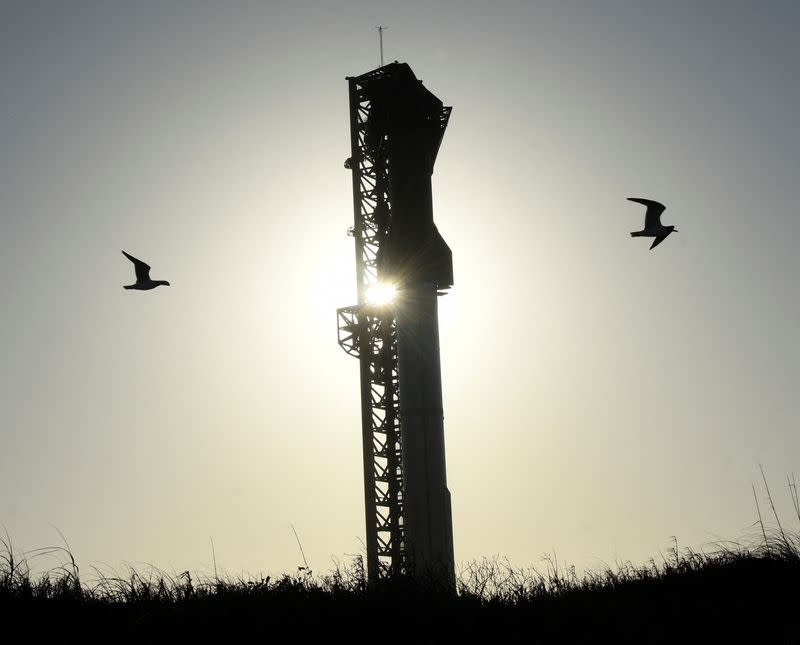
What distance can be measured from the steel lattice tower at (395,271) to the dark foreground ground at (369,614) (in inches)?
830

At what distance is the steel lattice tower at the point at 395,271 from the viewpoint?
3259cm

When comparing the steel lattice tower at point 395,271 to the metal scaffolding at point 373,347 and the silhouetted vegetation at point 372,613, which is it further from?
the silhouetted vegetation at point 372,613

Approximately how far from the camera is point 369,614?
9242 millimetres

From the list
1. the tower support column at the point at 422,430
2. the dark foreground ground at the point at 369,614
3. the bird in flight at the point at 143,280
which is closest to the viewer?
the dark foreground ground at the point at 369,614

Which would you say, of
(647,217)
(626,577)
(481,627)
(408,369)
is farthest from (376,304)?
(481,627)

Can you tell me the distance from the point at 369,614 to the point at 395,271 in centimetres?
2615

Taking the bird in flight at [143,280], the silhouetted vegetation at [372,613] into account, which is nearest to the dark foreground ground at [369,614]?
the silhouetted vegetation at [372,613]

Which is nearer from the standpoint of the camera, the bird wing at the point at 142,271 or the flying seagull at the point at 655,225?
the bird wing at the point at 142,271

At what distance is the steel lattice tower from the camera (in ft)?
107

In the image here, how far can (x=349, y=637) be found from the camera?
336 inches

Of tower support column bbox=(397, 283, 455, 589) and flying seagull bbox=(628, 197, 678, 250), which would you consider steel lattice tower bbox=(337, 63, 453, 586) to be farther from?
flying seagull bbox=(628, 197, 678, 250)

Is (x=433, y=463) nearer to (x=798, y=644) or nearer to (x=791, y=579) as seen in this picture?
(x=791, y=579)

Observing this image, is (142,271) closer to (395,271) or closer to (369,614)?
(369,614)

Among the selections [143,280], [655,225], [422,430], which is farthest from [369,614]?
[422,430]
